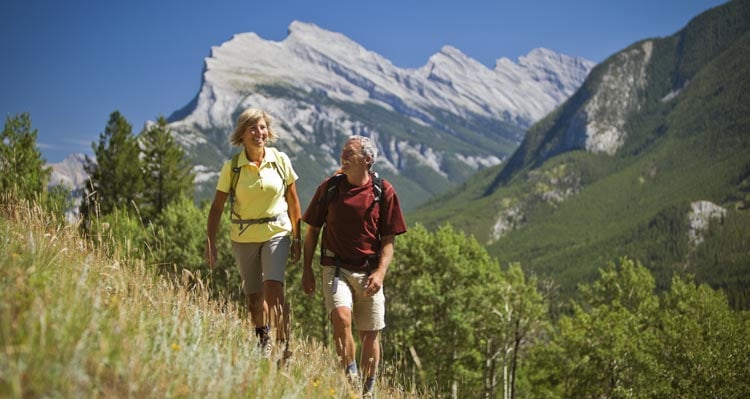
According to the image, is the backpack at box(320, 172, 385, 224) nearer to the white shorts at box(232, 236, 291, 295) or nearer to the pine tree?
the white shorts at box(232, 236, 291, 295)

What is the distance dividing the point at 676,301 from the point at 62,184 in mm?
44981

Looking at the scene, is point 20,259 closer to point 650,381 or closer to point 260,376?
point 260,376

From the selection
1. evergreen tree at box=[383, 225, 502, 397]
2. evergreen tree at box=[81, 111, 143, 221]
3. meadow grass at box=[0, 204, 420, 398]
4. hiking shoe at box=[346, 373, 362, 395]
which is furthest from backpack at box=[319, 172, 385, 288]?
evergreen tree at box=[81, 111, 143, 221]

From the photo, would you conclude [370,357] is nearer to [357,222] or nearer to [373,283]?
[373,283]

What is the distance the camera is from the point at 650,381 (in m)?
30.0

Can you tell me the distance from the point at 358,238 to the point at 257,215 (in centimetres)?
109

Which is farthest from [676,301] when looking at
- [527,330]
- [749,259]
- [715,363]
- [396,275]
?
[749,259]

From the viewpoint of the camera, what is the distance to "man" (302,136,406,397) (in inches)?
234

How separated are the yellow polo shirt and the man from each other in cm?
37

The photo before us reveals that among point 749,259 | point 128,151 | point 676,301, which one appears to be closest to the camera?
point 128,151

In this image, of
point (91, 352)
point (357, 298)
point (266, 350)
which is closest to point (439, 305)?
point (357, 298)

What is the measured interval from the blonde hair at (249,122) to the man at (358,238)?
2.80 feet

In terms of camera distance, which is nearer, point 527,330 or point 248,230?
point 248,230

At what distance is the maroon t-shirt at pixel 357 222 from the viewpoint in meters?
5.98
